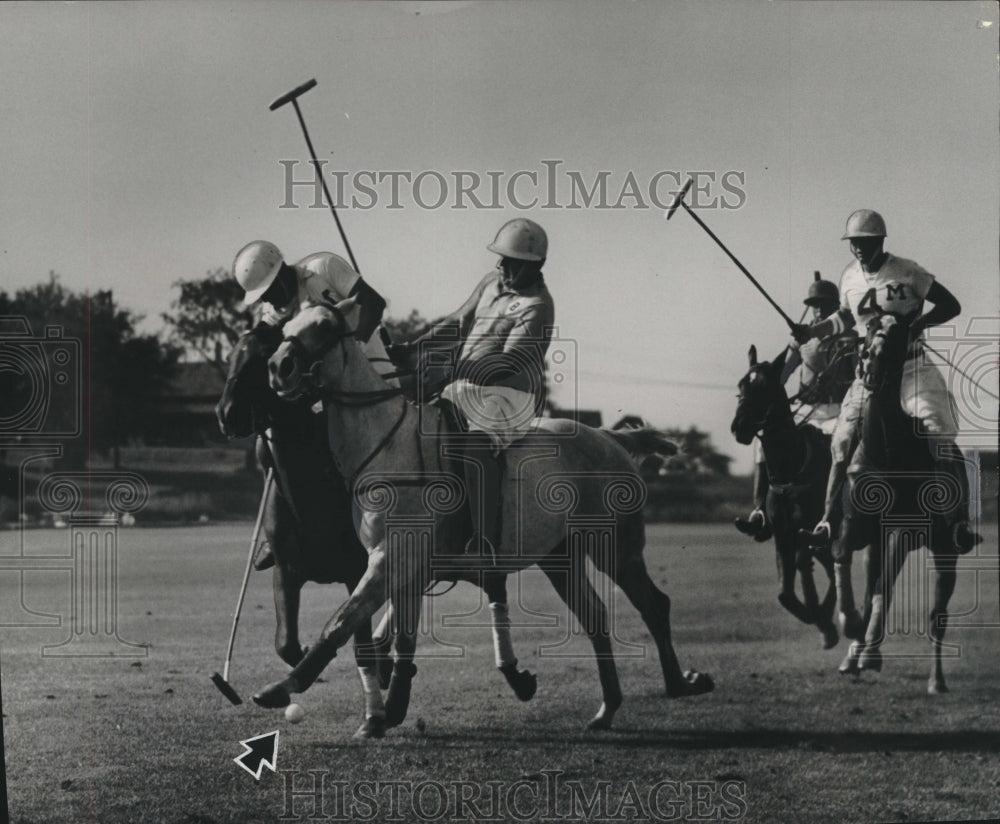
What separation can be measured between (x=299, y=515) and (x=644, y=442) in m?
1.72

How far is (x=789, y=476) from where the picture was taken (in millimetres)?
7066

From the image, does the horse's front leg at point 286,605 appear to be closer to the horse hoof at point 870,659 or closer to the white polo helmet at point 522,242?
the white polo helmet at point 522,242

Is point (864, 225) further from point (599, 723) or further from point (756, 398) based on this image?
point (599, 723)

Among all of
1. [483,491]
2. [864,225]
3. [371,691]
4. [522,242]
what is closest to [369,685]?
[371,691]

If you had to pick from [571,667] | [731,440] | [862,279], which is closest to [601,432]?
[731,440]

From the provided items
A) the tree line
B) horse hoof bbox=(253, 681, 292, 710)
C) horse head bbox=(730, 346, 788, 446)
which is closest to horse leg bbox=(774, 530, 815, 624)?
horse head bbox=(730, 346, 788, 446)

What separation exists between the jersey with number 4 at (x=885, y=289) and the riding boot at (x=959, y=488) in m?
0.73

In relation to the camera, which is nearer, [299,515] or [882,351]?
[299,515]

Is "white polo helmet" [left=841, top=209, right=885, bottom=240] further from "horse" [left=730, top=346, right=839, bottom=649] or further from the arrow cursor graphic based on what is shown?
the arrow cursor graphic

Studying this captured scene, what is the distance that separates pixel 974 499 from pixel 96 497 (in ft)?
14.2

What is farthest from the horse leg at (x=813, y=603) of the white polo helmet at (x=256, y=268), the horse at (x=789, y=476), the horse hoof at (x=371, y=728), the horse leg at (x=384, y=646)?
the white polo helmet at (x=256, y=268)

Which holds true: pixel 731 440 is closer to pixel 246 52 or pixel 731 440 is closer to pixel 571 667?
pixel 571 667

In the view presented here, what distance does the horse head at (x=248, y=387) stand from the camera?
5.91 meters

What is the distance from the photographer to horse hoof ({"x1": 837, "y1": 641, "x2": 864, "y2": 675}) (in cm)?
710
